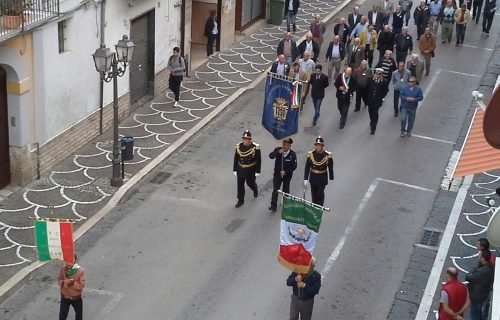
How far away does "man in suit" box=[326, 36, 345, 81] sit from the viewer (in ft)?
91.5

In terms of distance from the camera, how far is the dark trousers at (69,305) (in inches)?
575

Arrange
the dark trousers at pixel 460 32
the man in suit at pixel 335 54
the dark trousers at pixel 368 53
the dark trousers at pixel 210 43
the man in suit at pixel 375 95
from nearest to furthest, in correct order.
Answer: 1. the man in suit at pixel 375 95
2. the man in suit at pixel 335 54
3. the dark trousers at pixel 368 53
4. the dark trousers at pixel 210 43
5. the dark trousers at pixel 460 32

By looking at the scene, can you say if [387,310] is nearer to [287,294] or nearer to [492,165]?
[287,294]

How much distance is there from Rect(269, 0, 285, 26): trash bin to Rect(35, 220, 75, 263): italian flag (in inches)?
867

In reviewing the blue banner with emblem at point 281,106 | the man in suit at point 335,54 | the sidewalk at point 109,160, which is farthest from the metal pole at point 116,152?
the man in suit at point 335,54

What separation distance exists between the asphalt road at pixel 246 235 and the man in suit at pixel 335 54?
2.78 meters

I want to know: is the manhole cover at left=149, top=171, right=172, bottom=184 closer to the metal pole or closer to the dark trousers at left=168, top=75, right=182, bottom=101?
the metal pole

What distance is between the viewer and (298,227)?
587 inches

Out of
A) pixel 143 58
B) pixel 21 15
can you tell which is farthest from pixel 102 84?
pixel 21 15

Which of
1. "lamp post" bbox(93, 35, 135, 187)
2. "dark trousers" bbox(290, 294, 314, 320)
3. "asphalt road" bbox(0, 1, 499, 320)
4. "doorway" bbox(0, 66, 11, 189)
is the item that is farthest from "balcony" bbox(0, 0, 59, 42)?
"dark trousers" bbox(290, 294, 314, 320)

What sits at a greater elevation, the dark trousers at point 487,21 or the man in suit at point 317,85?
the man in suit at point 317,85

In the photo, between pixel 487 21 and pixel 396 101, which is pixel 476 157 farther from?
pixel 487 21

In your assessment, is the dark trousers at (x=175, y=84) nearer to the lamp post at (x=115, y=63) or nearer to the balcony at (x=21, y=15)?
the lamp post at (x=115, y=63)

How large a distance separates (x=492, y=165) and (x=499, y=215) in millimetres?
3933
